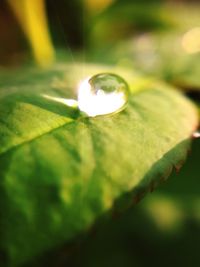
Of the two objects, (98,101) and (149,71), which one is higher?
(98,101)

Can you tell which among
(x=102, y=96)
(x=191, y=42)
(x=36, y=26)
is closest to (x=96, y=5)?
(x=36, y=26)

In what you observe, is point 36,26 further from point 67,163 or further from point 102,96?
point 67,163

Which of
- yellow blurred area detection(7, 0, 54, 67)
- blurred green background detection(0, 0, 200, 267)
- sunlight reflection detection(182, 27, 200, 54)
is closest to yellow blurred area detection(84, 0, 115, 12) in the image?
blurred green background detection(0, 0, 200, 267)

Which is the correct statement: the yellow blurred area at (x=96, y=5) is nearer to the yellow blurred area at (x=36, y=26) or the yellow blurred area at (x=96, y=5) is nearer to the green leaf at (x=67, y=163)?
the yellow blurred area at (x=36, y=26)

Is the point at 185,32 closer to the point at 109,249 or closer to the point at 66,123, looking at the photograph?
the point at 109,249

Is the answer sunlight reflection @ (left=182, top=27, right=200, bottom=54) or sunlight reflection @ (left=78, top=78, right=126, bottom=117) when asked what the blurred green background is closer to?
sunlight reflection @ (left=182, top=27, right=200, bottom=54)

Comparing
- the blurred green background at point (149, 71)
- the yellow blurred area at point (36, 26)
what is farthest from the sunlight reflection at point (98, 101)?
the yellow blurred area at point (36, 26)

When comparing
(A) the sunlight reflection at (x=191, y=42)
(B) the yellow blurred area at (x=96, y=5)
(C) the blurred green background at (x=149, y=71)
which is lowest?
(C) the blurred green background at (x=149, y=71)
